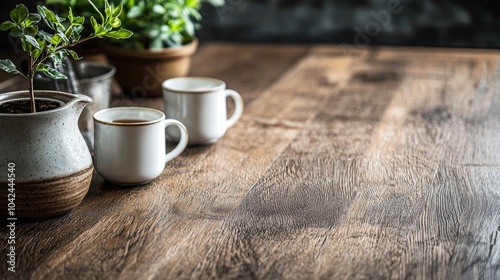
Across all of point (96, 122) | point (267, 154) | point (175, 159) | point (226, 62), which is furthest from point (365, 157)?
point (226, 62)

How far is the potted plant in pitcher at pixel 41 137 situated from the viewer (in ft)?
3.49

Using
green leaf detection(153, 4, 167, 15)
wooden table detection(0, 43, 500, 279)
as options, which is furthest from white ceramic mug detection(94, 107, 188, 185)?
green leaf detection(153, 4, 167, 15)

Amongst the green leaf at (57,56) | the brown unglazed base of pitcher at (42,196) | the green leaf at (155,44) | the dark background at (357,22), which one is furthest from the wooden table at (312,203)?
the dark background at (357,22)

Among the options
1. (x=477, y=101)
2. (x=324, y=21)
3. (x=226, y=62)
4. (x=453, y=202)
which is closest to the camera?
(x=453, y=202)

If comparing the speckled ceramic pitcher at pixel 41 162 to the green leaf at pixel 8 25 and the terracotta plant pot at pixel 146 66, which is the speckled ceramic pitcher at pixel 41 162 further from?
the terracotta plant pot at pixel 146 66

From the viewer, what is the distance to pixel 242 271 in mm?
975

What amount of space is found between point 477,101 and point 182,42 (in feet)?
2.44

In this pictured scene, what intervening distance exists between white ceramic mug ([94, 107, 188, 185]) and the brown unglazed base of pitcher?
0.10 metres

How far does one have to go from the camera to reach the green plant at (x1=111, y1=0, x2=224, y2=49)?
1.71 metres

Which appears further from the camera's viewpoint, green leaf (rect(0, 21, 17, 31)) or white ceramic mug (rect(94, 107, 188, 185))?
white ceramic mug (rect(94, 107, 188, 185))

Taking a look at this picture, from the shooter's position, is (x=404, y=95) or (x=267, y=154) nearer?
(x=267, y=154)

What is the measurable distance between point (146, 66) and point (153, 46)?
53 millimetres

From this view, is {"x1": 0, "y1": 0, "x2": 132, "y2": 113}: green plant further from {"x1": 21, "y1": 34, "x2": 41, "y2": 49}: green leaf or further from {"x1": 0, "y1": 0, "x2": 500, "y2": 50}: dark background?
{"x1": 0, "y1": 0, "x2": 500, "y2": 50}: dark background

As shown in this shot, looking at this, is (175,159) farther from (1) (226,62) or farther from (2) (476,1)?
(2) (476,1)
